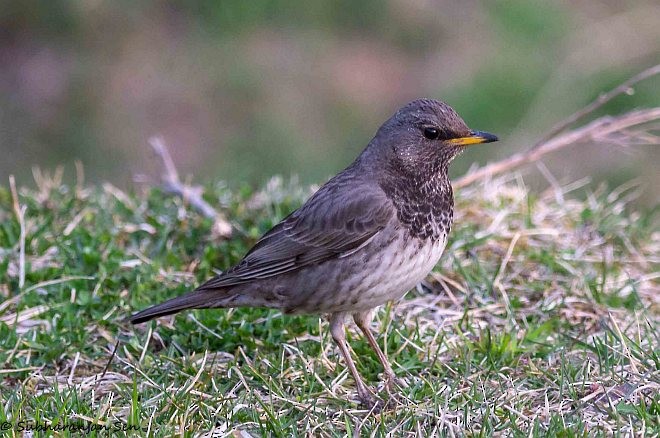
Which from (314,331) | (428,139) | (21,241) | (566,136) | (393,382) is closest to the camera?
(393,382)

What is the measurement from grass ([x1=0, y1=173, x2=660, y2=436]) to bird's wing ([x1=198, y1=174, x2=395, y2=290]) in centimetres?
38

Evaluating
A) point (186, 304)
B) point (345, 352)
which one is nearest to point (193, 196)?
point (186, 304)

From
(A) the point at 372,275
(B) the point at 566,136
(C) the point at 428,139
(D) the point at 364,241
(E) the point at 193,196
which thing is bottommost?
(E) the point at 193,196

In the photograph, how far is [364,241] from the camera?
17.9 ft

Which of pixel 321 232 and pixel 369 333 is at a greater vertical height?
pixel 321 232

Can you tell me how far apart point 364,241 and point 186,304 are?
1.02 m

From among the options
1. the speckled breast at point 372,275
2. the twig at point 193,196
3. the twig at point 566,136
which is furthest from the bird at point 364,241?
the twig at point 566,136

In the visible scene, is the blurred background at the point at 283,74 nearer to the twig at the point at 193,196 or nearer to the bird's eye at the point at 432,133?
the twig at the point at 193,196

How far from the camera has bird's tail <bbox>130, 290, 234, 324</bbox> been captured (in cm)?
551

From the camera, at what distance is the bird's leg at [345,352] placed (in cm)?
509

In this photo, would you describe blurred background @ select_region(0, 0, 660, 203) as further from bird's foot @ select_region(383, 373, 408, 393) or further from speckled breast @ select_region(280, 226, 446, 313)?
bird's foot @ select_region(383, 373, 408, 393)

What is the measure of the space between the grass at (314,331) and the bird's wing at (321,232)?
1.24 ft

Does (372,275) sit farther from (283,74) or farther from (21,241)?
(283,74)

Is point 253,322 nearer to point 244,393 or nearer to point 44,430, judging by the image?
point 244,393
